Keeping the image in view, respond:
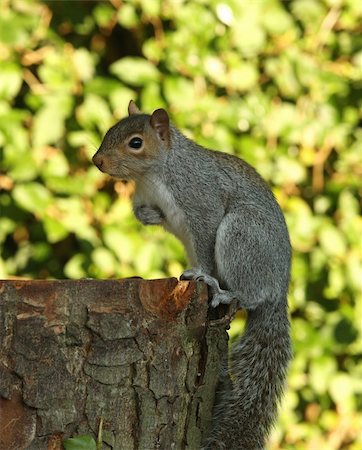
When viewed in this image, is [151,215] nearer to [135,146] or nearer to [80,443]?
[135,146]

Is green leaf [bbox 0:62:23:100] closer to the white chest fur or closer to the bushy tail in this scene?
the white chest fur

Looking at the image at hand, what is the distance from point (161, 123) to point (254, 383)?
689mm

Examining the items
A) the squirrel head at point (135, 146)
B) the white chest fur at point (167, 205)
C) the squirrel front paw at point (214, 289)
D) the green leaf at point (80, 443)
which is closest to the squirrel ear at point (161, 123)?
the squirrel head at point (135, 146)

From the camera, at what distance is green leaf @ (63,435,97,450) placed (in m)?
1.64

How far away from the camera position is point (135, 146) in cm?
229

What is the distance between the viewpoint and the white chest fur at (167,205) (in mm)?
2236

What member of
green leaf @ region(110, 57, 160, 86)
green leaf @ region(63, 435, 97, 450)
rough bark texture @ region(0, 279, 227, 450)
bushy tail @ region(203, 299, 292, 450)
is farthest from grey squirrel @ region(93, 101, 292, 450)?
green leaf @ region(110, 57, 160, 86)

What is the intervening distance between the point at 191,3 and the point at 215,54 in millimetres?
188

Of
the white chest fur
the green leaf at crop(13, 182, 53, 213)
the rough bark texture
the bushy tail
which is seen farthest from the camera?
the green leaf at crop(13, 182, 53, 213)

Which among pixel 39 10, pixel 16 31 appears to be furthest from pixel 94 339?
pixel 39 10

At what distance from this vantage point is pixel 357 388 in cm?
337

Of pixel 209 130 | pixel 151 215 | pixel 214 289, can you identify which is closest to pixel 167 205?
pixel 151 215

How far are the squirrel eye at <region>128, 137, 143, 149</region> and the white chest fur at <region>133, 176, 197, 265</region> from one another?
87 millimetres

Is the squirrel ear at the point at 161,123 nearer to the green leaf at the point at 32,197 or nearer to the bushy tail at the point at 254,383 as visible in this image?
the bushy tail at the point at 254,383
